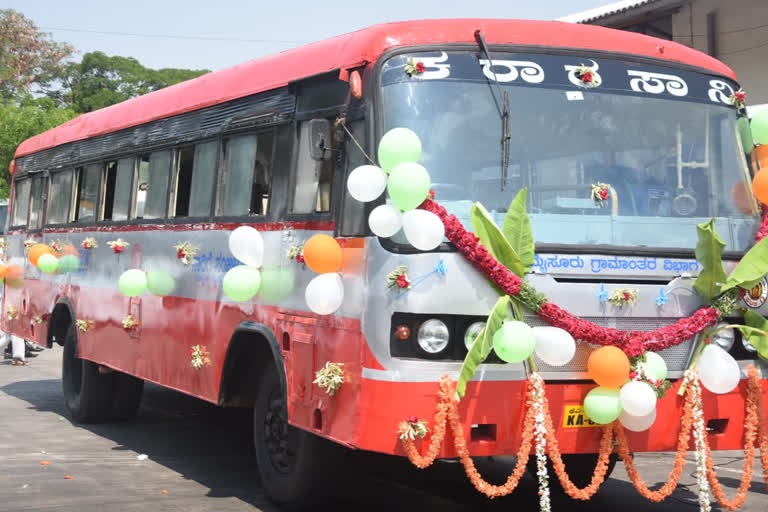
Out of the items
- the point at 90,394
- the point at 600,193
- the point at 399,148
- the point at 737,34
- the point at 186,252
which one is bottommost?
the point at 90,394

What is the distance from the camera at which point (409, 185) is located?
5.68 m

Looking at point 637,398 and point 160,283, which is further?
point 160,283

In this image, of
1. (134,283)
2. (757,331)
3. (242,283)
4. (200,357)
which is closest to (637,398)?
(757,331)

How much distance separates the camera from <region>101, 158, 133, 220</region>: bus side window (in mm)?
10430

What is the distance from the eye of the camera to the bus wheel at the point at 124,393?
11594 mm

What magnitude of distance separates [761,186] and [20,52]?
2240 inches

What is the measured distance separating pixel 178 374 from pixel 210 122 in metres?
2.02

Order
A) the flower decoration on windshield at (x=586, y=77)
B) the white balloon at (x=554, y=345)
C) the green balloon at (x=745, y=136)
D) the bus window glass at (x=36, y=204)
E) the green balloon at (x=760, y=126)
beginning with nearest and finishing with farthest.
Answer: the white balloon at (x=554, y=345) < the flower decoration on windshield at (x=586, y=77) < the green balloon at (x=760, y=126) < the green balloon at (x=745, y=136) < the bus window glass at (x=36, y=204)

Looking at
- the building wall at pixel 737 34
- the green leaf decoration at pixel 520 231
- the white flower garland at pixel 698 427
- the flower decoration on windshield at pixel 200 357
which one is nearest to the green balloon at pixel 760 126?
the white flower garland at pixel 698 427

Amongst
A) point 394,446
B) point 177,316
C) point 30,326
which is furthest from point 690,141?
point 30,326

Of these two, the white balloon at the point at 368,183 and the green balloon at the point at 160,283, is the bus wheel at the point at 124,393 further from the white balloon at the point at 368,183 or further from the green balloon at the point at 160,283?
the white balloon at the point at 368,183

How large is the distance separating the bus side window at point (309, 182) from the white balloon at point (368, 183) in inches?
26.2

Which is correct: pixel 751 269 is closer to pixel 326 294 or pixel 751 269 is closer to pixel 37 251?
pixel 326 294

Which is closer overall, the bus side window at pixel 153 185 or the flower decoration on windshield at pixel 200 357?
the flower decoration on windshield at pixel 200 357
